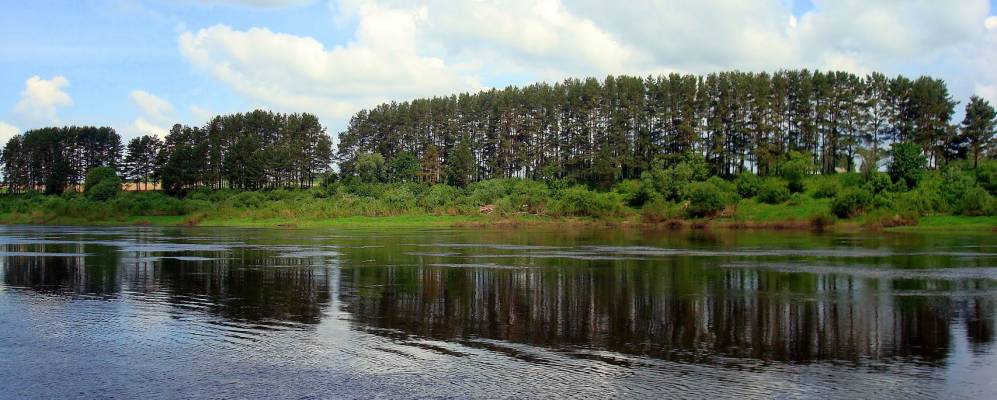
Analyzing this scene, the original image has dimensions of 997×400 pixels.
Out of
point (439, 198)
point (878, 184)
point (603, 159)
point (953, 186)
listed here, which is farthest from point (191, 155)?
point (953, 186)

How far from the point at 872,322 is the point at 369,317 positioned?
1388cm

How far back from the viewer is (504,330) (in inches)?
764

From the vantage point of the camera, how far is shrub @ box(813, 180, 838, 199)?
89812mm

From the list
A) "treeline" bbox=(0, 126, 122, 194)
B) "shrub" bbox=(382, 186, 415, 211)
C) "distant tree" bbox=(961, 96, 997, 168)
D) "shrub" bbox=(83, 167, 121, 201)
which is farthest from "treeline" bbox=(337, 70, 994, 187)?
"treeline" bbox=(0, 126, 122, 194)

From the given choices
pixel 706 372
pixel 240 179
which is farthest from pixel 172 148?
pixel 706 372

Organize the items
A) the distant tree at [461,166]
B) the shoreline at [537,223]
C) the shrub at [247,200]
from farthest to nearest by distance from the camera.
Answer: the distant tree at [461,166] < the shrub at [247,200] < the shoreline at [537,223]

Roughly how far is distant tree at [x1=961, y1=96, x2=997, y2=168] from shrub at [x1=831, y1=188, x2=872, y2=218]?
32967 millimetres

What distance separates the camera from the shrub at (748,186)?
9475 centimetres

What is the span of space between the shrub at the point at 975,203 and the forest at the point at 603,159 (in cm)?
16

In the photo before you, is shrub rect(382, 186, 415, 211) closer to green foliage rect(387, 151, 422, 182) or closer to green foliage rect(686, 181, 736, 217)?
green foliage rect(387, 151, 422, 182)

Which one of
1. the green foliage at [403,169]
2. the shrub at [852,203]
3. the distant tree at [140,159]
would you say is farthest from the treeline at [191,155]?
the shrub at [852,203]

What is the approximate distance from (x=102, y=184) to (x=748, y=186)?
11100 cm

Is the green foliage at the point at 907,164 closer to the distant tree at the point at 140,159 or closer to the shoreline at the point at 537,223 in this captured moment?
the shoreline at the point at 537,223

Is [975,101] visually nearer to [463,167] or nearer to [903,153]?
[903,153]
